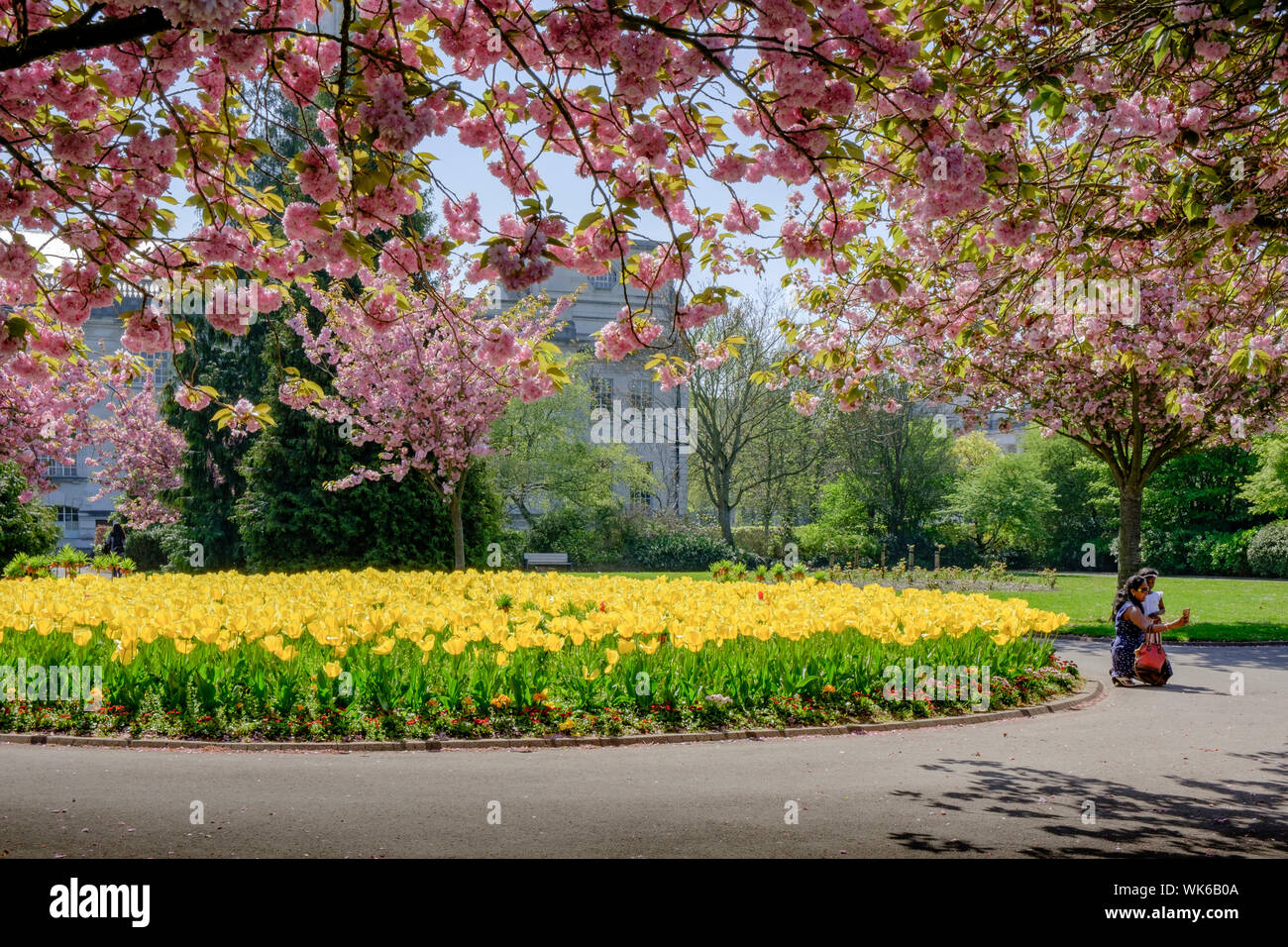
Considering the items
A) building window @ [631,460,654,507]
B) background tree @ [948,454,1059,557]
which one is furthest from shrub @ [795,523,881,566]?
building window @ [631,460,654,507]

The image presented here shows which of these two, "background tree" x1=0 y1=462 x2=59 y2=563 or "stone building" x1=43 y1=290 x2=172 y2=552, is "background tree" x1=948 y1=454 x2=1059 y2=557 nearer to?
"background tree" x1=0 y1=462 x2=59 y2=563

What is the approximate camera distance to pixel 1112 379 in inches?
677

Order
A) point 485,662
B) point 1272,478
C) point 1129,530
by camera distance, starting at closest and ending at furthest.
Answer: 1. point 485,662
2. point 1129,530
3. point 1272,478

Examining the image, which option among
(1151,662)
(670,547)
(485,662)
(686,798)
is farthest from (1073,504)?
(686,798)

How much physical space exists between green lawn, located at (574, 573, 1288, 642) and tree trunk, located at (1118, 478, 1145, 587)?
3.64ft

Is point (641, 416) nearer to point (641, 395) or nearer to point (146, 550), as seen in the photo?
point (641, 395)

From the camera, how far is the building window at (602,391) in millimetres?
46125

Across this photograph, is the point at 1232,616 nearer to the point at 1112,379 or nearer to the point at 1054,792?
the point at 1112,379

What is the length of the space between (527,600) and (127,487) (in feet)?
91.9

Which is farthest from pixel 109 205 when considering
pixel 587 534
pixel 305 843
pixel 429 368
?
pixel 587 534

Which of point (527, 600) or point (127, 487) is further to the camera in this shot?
point (127, 487)

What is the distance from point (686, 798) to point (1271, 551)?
3539cm

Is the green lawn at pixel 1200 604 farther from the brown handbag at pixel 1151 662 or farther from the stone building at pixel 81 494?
the stone building at pixel 81 494

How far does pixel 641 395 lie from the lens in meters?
46.7
